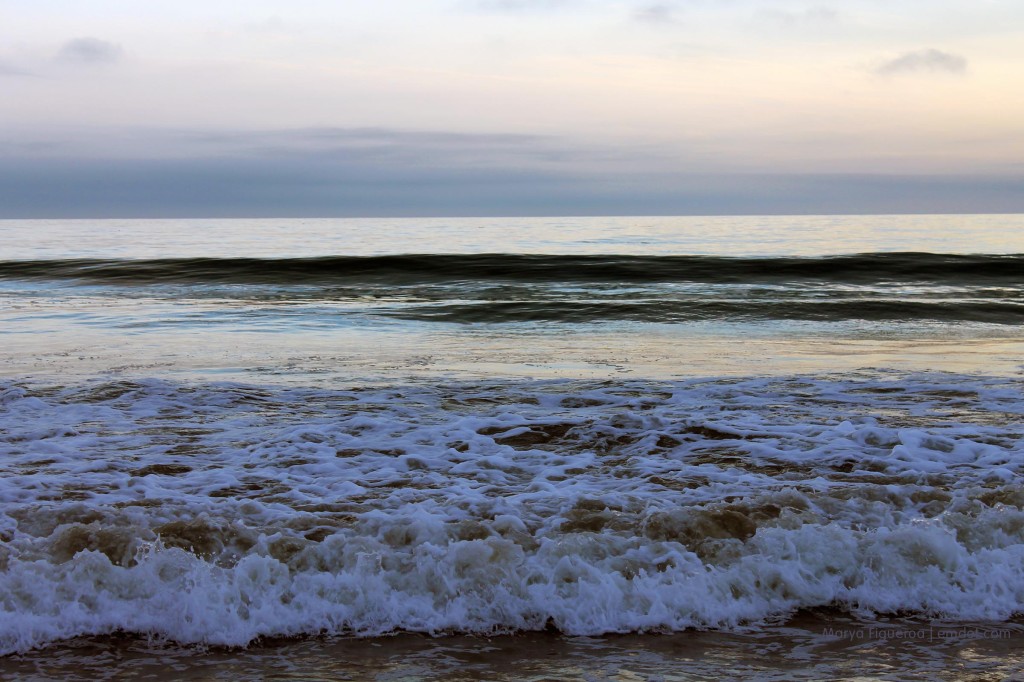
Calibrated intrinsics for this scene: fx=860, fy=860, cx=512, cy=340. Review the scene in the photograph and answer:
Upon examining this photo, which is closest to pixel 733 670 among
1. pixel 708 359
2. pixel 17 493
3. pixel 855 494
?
pixel 855 494

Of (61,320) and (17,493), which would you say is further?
(61,320)

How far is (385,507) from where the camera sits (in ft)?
16.8

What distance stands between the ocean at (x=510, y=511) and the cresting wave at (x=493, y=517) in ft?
0.06

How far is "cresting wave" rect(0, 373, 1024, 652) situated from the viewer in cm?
405

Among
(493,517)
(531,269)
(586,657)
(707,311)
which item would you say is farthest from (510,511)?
(531,269)

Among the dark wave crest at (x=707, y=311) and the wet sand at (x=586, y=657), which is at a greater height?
the dark wave crest at (x=707, y=311)

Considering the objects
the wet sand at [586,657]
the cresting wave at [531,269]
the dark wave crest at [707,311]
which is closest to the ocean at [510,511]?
the wet sand at [586,657]

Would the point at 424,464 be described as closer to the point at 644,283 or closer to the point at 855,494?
the point at 855,494

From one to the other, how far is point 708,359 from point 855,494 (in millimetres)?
5827

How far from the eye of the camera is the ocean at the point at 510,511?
379 centimetres

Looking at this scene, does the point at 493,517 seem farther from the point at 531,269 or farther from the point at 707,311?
the point at 531,269

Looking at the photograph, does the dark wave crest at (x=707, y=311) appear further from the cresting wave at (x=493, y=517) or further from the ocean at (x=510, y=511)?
the cresting wave at (x=493, y=517)

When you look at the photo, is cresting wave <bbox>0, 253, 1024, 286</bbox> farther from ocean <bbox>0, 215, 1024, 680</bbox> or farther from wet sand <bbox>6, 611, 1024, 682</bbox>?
wet sand <bbox>6, 611, 1024, 682</bbox>

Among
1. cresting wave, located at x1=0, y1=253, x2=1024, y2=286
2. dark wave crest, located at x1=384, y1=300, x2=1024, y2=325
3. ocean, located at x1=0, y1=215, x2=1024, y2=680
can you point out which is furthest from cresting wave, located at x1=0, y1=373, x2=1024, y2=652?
cresting wave, located at x1=0, y1=253, x2=1024, y2=286
